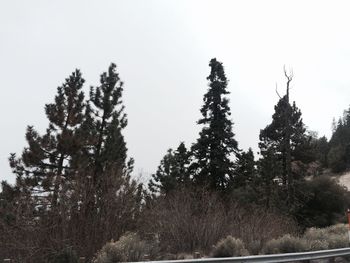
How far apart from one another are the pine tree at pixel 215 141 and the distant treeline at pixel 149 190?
10cm

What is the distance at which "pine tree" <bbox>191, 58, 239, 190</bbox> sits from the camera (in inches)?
1795

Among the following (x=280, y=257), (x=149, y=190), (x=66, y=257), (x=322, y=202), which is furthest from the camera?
(x=322, y=202)

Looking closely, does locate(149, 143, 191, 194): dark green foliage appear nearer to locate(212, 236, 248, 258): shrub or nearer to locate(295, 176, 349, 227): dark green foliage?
locate(295, 176, 349, 227): dark green foliage

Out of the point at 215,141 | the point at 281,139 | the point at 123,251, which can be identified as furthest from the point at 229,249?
the point at 281,139

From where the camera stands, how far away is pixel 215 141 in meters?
46.6

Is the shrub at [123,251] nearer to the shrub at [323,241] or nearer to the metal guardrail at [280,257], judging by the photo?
the metal guardrail at [280,257]

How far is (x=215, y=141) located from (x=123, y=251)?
3492 centimetres

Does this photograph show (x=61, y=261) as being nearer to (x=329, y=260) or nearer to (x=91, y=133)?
(x=329, y=260)

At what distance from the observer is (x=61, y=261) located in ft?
37.7

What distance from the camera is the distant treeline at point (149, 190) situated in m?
15.0

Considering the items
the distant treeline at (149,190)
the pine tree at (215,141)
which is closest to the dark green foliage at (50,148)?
the distant treeline at (149,190)

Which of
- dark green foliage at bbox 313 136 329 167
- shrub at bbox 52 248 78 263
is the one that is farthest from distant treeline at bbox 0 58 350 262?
dark green foliage at bbox 313 136 329 167

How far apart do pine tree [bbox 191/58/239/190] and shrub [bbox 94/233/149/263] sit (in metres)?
31.6

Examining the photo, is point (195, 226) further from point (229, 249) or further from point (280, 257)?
point (280, 257)
